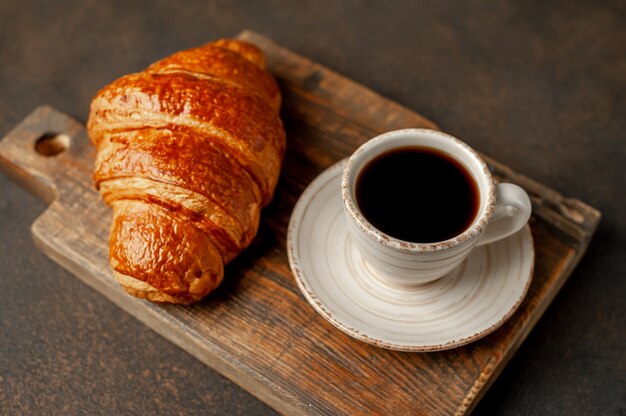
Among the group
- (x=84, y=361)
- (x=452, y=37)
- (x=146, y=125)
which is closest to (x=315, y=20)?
(x=452, y=37)

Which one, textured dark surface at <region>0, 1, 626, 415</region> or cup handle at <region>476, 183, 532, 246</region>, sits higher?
cup handle at <region>476, 183, 532, 246</region>

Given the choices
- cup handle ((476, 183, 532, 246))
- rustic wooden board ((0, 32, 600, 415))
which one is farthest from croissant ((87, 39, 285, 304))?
cup handle ((476, 183, 532, 246))

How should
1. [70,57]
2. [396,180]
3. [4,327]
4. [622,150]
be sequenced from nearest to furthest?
[396,180] < [4,327] < [622,150] < [70,57]

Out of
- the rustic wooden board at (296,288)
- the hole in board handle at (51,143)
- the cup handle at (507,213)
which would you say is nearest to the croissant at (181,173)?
the rustic wooden board at (296,288)

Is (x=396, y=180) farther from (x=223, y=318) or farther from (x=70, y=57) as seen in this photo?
(x=70, y=57)

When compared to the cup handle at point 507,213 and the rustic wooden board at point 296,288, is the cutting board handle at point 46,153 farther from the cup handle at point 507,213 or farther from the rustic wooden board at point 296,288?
the cup handle at point 507,213

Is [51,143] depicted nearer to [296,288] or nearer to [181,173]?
[181,173]

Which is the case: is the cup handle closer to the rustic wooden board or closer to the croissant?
the rustic wooden board

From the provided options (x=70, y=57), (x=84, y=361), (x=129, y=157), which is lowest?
(x=84, y=361)

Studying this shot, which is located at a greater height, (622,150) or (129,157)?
(129,157)
